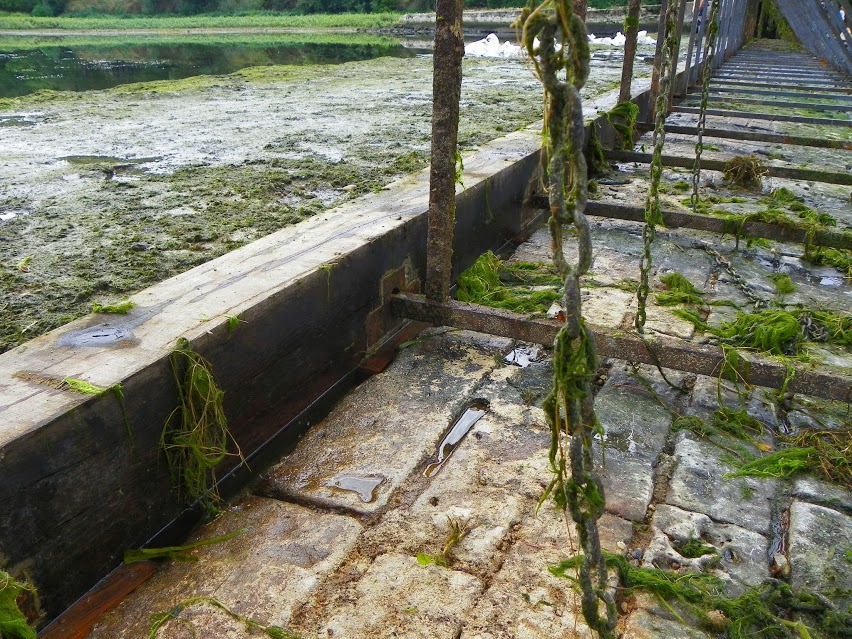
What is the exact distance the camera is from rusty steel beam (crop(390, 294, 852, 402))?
315 centimetres

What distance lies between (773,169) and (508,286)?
11.0 feet

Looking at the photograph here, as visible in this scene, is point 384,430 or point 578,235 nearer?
point 578,235

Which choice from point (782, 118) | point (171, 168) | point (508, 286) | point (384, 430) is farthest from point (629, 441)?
point (782, 118)

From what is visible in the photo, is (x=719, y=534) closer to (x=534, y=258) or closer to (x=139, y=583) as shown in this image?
(x=139, y=583)

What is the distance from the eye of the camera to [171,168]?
17.8ft

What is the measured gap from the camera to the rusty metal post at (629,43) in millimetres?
A: 6816

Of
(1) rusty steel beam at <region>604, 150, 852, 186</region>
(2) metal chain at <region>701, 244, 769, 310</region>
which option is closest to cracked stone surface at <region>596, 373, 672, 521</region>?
(2) metal chain at <region>701, 244, 769, 310</region>

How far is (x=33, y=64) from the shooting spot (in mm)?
20016

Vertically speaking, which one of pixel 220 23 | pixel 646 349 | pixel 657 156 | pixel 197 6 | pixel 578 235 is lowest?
pixel 646 349

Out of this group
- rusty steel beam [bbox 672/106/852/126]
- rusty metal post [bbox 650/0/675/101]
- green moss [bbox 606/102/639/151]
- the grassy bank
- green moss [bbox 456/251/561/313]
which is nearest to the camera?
green moss [bbox 456/251/561/313]

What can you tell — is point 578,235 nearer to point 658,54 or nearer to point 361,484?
point 361,484

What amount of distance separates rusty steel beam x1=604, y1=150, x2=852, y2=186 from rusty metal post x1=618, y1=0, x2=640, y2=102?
100 cm

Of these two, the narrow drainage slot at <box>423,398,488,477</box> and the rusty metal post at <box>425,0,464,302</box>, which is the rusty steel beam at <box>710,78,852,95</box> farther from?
the narrow drainage slot at <box>423,398,488,477</box>

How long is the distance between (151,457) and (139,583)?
16.4 inches
